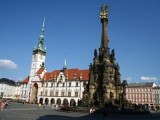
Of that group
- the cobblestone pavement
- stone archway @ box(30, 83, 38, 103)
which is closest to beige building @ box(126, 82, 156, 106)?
stone archway @ box(30, 83, 38, 103)

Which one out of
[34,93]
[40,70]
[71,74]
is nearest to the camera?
[71,74]

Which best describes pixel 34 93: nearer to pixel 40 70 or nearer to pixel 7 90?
pixel 40 70

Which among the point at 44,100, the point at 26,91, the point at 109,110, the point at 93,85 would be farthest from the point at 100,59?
the point at 26,91

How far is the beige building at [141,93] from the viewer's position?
92.7 meters

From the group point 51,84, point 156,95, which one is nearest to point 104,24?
point 51,84

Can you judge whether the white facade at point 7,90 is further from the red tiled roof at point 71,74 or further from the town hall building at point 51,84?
the red tiled roof at point 71,74

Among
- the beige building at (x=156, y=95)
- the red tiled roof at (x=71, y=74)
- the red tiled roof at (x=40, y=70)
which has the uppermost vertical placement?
the red tiled roof at (x=40, y=70)

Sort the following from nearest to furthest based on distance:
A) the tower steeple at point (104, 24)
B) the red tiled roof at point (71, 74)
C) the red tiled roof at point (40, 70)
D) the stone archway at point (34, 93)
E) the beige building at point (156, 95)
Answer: the tower steeple at point (104, 24)
the red tiled roof at point (71, 74)
the stone archway at point (34, 93)
the red tiled roof at point (40, 70)
the beige building at point (156, 95)

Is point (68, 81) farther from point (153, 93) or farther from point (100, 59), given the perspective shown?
point (100, 59)

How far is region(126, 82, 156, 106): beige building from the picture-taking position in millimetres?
92688

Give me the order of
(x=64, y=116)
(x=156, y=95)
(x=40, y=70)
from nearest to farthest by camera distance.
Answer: (x=64, y=116)
(x=40, y=70)
(x=156, y=95)

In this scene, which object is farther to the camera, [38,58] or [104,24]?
[38,58]

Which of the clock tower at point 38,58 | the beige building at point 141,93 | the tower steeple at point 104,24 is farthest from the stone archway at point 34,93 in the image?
the tower steeple at point 104,24

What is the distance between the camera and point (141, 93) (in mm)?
94312
